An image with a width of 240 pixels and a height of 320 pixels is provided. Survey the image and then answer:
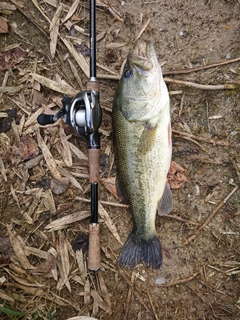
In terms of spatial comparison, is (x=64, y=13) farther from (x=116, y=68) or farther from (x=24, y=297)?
(x=24, y=297)

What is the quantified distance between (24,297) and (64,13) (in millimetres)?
2706

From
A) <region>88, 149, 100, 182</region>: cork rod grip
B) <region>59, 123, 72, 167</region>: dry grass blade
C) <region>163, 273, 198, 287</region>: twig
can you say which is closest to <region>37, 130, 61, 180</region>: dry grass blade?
<region>59, 123, 72, 167</region>: dry grass blade

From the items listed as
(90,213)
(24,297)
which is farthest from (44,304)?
(90,213)

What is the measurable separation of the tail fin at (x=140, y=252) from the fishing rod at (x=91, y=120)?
24 cm

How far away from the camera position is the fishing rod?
2.41 metres

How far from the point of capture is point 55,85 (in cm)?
298

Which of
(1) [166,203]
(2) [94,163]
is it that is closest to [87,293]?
(1) [166,203]

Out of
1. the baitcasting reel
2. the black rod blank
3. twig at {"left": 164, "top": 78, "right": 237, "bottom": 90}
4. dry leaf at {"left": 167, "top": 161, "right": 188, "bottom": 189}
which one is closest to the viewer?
the baitcasting reel

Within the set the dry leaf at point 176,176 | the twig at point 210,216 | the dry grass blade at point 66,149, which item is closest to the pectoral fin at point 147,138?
the dry leaf at point 176,176

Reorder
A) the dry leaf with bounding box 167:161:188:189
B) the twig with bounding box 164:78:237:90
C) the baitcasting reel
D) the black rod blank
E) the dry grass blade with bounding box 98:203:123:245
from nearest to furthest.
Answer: the baitcasting reel → the black rod blank → the twig with bounding box 164:78:237:90 → the dry leaf with bounding box 167:161:188:189 → the dry grass blade with bounding box 98:203:123:245

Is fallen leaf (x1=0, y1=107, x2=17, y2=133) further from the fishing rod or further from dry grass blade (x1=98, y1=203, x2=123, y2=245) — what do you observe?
dry grass blade (x1=98, y1=203, x2=123, y2=245)

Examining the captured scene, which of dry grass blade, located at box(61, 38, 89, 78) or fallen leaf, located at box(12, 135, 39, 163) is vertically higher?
dry grass blade, located at box(61, 38, 89, 78)

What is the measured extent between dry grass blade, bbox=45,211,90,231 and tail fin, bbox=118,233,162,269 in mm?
503

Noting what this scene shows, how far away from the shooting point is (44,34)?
2.99 meters
